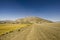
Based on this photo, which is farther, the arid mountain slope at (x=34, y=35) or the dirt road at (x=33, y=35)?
Result: the arid mountain slope at (x=34, y=35)

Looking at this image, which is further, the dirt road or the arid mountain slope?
the arid mountain slope
